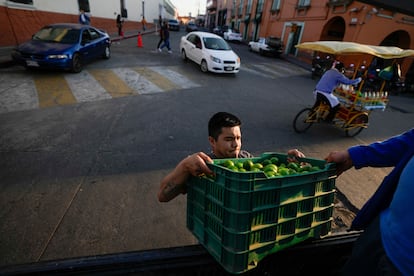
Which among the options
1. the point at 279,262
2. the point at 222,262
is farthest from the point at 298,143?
the point at 222,262

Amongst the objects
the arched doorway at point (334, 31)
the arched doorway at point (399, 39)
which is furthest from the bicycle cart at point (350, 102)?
the arched doorway at point (334, 31)

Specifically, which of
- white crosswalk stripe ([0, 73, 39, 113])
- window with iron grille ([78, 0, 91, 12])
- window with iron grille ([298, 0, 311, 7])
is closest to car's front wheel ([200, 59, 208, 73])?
white crosswalk stripe ([0, 73, 39, 113])

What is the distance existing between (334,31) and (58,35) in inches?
781

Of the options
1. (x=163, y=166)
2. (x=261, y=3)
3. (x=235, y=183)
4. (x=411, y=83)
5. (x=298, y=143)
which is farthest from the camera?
(x=261, y=3)

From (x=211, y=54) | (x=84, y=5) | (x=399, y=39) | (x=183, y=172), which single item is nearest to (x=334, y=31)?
(x=399, y=39)

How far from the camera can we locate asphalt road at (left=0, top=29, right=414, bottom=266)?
2777 mm

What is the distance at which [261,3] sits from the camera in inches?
1198

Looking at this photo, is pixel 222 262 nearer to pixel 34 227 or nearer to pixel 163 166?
pixel 34 227

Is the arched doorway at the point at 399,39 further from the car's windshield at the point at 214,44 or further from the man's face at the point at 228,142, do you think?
the man's face at the point at 228,142

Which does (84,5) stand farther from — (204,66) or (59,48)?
(204,66)

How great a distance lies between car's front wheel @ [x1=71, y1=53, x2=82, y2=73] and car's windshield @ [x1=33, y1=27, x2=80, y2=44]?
0.61m

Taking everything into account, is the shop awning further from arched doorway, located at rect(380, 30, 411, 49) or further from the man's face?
arched doorway, located at rect(380, 30, 411, 49)

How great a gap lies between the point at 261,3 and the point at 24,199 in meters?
34.6

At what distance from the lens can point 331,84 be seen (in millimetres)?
5812
